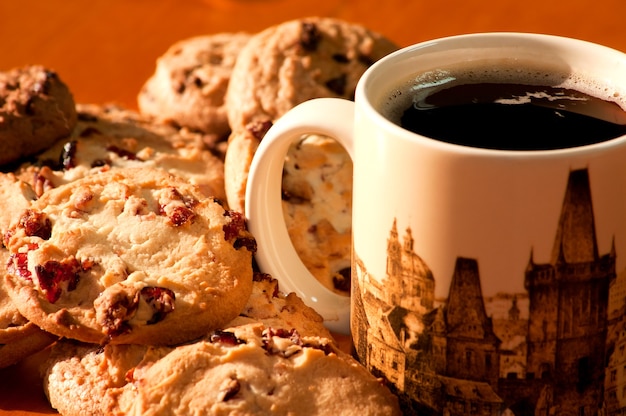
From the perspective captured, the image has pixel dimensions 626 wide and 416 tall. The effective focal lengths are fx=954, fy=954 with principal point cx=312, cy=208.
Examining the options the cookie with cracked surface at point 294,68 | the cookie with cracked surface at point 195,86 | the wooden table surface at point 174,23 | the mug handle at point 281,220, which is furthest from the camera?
the wooden table surface at point 174,23

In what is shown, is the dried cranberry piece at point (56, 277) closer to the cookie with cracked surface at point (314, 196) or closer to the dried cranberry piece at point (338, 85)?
the cookie with cracked surface at point (314, 196)

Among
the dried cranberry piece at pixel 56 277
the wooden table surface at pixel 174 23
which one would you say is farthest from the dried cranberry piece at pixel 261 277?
the wooden table surface at pixel 174 23

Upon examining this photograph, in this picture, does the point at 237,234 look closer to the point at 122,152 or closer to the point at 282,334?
the point at 282,334

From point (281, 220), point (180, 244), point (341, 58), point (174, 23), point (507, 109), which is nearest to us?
point (507, 109)

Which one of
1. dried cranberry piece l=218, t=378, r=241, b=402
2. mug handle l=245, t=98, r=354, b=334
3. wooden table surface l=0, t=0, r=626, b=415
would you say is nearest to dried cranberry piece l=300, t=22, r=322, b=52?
mug handle l=245, t=98, r=354, b=334

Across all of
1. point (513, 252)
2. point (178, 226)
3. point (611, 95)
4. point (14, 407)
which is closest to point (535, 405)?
point (513, 252)

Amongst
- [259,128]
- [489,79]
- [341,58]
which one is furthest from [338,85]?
[489,79]
